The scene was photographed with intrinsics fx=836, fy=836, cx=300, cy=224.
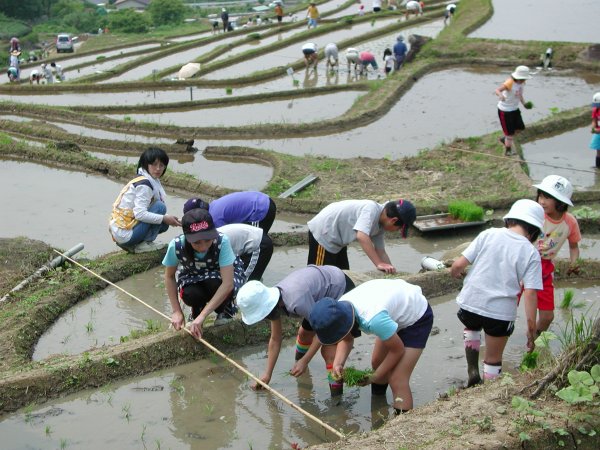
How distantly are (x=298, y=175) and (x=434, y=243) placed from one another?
291 centimetres

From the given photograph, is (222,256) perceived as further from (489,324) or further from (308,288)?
(489,324)

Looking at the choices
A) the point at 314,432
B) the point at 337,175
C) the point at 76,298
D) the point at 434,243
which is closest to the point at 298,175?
the point at 337,175

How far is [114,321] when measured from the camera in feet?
23.2

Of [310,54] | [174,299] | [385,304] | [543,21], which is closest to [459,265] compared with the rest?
[385,304]

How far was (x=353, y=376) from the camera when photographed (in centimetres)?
571

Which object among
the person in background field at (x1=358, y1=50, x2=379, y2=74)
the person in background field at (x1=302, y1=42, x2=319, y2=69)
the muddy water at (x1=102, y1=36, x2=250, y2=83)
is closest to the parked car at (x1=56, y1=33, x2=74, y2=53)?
the muddy water at (x1=102, y1=36, x2=250, y2=83)

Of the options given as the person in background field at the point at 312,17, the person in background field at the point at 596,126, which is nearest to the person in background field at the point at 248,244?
the person in background field at the point at 596,126

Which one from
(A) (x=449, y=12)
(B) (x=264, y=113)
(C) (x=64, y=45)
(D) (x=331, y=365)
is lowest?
(C) (x=64, y=45)

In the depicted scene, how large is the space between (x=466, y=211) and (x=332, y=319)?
16.0 feet

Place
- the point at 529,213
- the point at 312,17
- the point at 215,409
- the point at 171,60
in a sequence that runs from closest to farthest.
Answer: the point at 529,213
the point at 215,409
the point at 171,60
the point at 312,17

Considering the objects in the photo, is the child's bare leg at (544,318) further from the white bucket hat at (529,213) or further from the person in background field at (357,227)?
the person in background field at (357,227)

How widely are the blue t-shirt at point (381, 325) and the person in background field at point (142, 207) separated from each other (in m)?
3.31

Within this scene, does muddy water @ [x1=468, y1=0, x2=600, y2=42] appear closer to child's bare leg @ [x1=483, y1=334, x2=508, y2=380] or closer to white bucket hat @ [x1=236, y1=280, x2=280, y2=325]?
child's bare leg @ [x1=483, y1=334, x2=508, y2=380]

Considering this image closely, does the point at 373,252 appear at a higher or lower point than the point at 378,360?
higher
